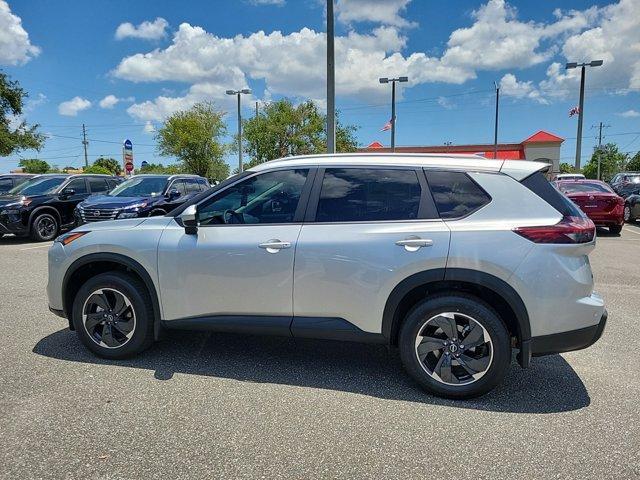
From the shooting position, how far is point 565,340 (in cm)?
326

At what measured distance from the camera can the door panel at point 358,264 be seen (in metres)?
3.36

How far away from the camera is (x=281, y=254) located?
11.8 ft

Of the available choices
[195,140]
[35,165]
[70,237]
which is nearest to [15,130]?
[195,140]

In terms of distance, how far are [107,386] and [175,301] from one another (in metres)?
0.80

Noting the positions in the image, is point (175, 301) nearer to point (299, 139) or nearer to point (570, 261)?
point (570, 261)

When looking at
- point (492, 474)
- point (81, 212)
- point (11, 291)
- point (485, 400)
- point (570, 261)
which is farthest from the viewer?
point (81, 212)

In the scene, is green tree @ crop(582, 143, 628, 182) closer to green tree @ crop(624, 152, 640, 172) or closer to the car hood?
→ green tree @ crop(624, 152, 640, 172)

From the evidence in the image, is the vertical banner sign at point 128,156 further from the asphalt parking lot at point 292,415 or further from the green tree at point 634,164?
the green tree at point 634,164

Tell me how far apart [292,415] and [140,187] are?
33.7 feet

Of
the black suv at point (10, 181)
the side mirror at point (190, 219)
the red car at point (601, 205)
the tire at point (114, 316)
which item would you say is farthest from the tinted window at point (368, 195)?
the black suv at point (10, 181)

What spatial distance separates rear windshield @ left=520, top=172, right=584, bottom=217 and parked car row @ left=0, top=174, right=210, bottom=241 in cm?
929

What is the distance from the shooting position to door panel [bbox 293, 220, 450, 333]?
3359 mm

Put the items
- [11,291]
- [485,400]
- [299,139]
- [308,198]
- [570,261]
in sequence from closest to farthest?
1. [570,261]
2. [485,400]
3. [308,198]
4. [11,291]
5. [299,139]

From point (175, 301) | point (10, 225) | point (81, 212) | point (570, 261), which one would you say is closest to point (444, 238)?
point (570, 261)
